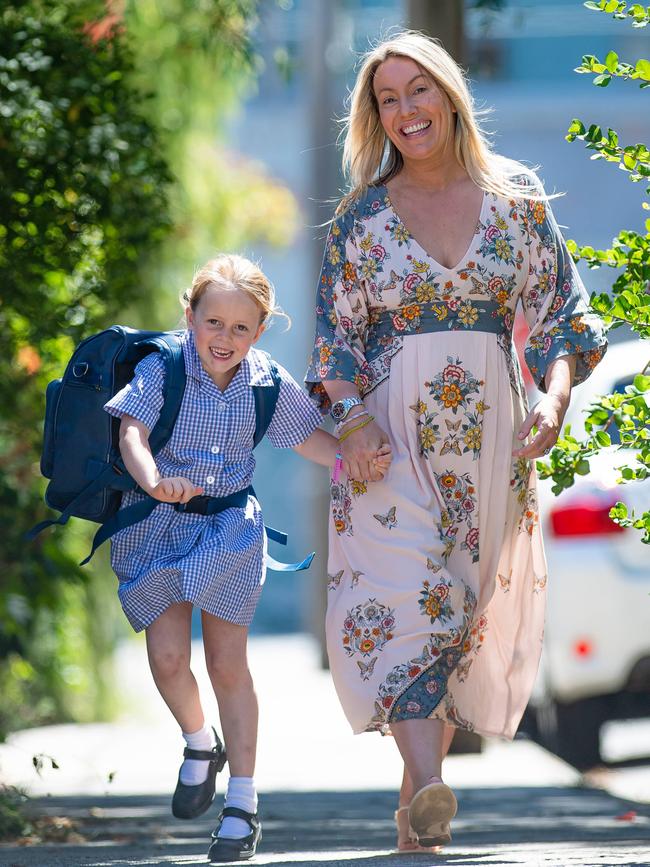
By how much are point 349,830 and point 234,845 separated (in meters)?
1.31

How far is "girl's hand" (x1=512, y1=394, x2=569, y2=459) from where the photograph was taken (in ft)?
13.9

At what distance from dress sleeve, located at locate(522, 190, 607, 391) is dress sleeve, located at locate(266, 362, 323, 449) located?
629 mm

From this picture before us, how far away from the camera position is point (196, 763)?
4324 millimetres

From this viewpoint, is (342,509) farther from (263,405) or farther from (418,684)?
(418,684)

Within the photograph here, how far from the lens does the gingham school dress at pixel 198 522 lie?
4.23 metres

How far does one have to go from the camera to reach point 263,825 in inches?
217

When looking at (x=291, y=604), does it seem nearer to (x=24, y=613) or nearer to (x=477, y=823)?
(x=24, y=613)

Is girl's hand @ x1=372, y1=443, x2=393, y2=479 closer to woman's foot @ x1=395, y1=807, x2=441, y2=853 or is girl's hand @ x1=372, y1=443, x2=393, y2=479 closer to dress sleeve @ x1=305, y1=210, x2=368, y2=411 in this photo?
dress sleeve @ x1=305, y1=210, x2=368, y2=411

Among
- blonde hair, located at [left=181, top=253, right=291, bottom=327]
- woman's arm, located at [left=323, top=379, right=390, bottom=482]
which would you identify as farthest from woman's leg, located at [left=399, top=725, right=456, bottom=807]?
blonde hair, located at [left=181, top=253, right=291, bottom=327]

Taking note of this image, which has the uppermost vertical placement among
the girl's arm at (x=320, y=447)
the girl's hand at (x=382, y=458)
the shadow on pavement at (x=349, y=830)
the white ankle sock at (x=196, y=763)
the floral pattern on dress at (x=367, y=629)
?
the girl's arm at (x=320, y=447)

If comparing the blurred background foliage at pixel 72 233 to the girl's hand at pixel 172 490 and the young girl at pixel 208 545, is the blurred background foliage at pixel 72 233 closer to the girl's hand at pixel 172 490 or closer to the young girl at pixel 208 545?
the young girl at pixel 208 545

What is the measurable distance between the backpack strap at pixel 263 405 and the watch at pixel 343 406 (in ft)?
0.55

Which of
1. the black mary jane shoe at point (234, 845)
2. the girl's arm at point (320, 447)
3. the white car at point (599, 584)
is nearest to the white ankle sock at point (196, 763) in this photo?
the black mary jane shoe at point (234, 845)

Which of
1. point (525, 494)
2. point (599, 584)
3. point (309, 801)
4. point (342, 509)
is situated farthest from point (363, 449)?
point (599, 584)
